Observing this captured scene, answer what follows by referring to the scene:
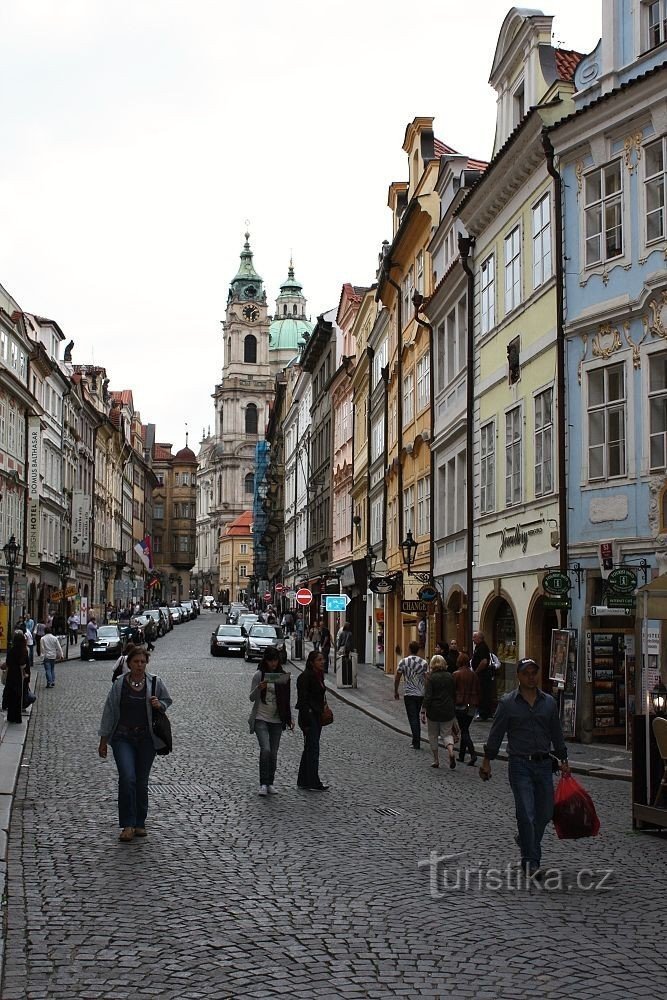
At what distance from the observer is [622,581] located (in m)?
18.1

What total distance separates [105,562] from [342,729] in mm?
68706

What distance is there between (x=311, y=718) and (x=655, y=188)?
33.1ft

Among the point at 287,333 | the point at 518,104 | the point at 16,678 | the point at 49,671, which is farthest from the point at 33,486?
the point at 287,333

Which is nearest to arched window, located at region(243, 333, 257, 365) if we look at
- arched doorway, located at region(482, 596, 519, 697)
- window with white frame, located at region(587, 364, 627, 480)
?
arched doorway, located at region(482, 596, 519, 697)

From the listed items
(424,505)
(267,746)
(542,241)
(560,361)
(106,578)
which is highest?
(542,241)

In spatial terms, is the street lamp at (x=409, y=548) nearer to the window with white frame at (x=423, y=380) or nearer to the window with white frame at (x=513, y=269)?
the window with white frame at (x=423, y=380)

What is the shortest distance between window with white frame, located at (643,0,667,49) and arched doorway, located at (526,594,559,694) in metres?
9.64

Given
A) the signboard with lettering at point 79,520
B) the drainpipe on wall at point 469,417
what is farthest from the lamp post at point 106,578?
the drainpipe on wall at point 469,417

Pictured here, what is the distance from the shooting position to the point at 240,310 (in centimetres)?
18312

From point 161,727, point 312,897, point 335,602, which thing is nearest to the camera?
point 312,897

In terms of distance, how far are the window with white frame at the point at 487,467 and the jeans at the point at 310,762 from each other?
1202 centimetres

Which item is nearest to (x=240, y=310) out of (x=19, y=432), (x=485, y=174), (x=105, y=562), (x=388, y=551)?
(x=105, y=562)

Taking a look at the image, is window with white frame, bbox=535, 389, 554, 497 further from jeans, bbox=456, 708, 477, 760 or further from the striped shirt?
jeans, bbox=456, 708, 477, 760

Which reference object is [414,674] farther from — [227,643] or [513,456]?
[227,643]
